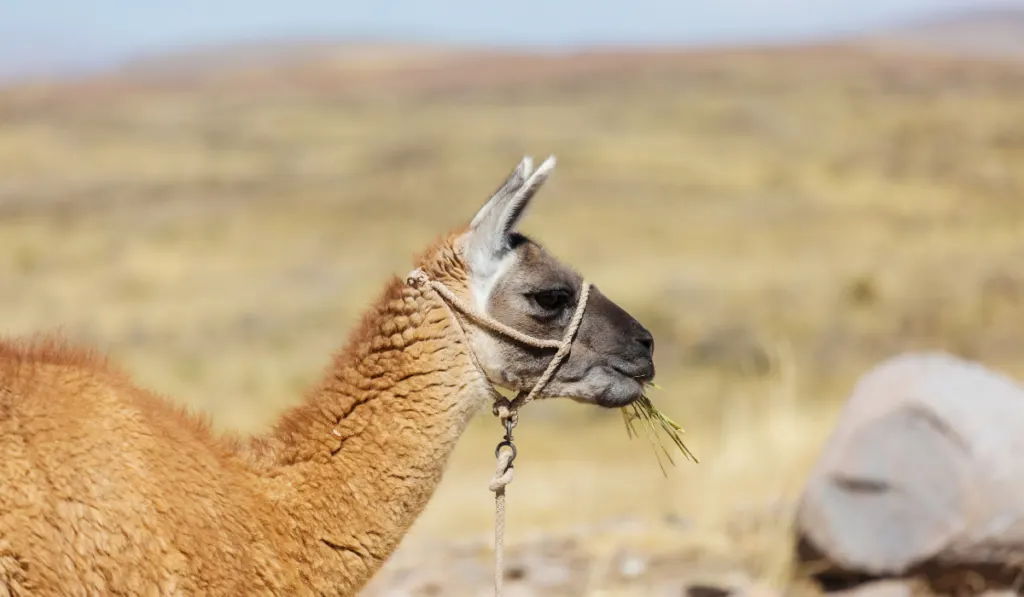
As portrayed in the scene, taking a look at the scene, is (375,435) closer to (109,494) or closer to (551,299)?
(551,299)

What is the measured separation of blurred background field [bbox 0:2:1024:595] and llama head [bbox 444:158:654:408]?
1.61 m

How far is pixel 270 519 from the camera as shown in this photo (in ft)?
11.1

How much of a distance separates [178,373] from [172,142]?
28288 millimetres

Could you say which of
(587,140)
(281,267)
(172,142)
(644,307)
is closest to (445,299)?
(644,307)

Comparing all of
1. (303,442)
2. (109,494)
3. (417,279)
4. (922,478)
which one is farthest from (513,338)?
(922,478)

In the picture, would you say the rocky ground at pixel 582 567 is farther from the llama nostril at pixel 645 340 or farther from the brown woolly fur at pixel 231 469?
the brown woolly fur at pixel 231 469

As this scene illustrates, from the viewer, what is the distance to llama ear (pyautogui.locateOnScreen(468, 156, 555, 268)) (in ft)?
12.0

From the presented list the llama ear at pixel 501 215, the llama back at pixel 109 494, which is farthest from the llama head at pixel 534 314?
the llama back at pixel 109 494

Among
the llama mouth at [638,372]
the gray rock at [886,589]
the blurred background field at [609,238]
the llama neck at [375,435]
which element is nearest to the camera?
the llama neck at [375,435]

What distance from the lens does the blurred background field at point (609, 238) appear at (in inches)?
358

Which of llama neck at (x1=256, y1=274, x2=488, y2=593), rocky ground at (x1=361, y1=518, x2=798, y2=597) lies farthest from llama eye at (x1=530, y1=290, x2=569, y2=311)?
rocky ground at (x1=361, y1=518, x2=798, y2=597)

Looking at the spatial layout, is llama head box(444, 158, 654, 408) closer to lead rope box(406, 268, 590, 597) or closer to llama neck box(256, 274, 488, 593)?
lead rope box(406, 268, 590, 597)

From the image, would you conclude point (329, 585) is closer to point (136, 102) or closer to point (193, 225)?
point (193, 225)

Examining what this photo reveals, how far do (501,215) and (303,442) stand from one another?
96 centimetres
